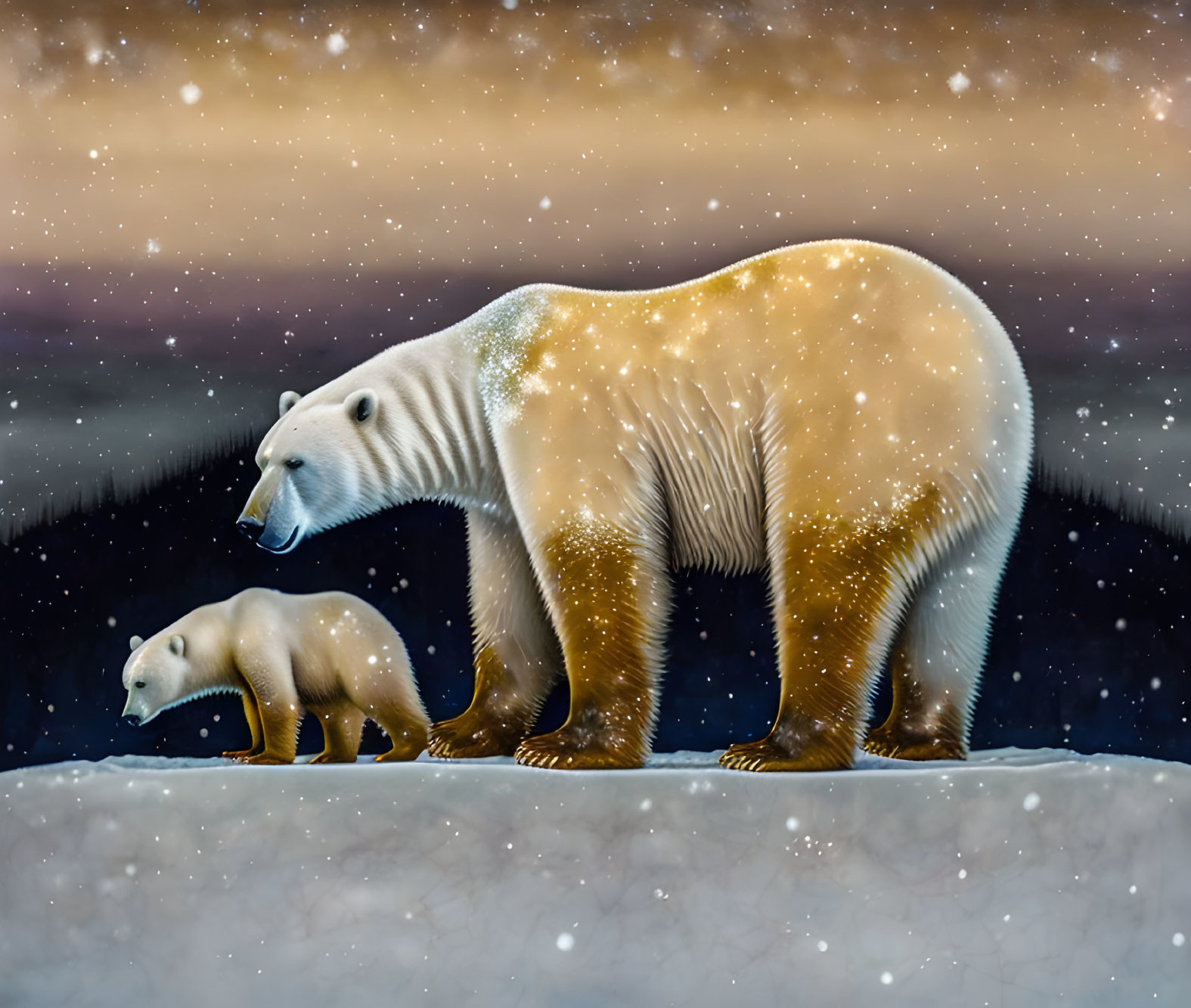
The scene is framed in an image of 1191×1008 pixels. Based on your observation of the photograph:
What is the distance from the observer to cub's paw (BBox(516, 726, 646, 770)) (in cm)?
265

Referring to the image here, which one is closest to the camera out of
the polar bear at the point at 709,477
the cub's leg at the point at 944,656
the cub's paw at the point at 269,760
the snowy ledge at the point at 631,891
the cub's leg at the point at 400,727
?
the snowy ledge at the point at 631,891

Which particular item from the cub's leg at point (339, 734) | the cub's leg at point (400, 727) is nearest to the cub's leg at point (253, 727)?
the cub's leg at point (339, 734)

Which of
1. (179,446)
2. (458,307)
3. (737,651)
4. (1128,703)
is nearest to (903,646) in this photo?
(737,651)

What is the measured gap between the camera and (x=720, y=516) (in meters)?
2.83

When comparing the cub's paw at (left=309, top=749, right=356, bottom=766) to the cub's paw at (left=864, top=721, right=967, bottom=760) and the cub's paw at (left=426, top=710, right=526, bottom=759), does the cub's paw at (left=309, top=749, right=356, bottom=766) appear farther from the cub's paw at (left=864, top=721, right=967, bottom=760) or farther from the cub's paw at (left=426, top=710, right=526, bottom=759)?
the cub's paw at (left=864, top=721, right=967, bottom=760)

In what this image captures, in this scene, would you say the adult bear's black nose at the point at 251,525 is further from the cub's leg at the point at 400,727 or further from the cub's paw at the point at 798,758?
the cub's paw at the point at 798,758

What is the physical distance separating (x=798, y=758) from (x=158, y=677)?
1401mm

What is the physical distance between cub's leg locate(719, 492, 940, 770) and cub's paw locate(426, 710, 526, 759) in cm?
52

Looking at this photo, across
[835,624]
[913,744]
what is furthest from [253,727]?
[913,744]

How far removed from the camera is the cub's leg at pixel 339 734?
3068 millimetres

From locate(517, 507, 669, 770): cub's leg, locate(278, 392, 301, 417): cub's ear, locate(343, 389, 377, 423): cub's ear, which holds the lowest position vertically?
locate(517, 507, 669, 770): cub's leg

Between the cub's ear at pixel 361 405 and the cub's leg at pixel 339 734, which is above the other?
the cub's ear at pixel 361 405

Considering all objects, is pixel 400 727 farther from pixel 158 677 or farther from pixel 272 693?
pixel 158 677

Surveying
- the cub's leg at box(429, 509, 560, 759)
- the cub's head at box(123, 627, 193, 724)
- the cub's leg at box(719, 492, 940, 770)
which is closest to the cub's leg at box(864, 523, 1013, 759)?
the cub's leg at box(719, 492, 940, 770)
